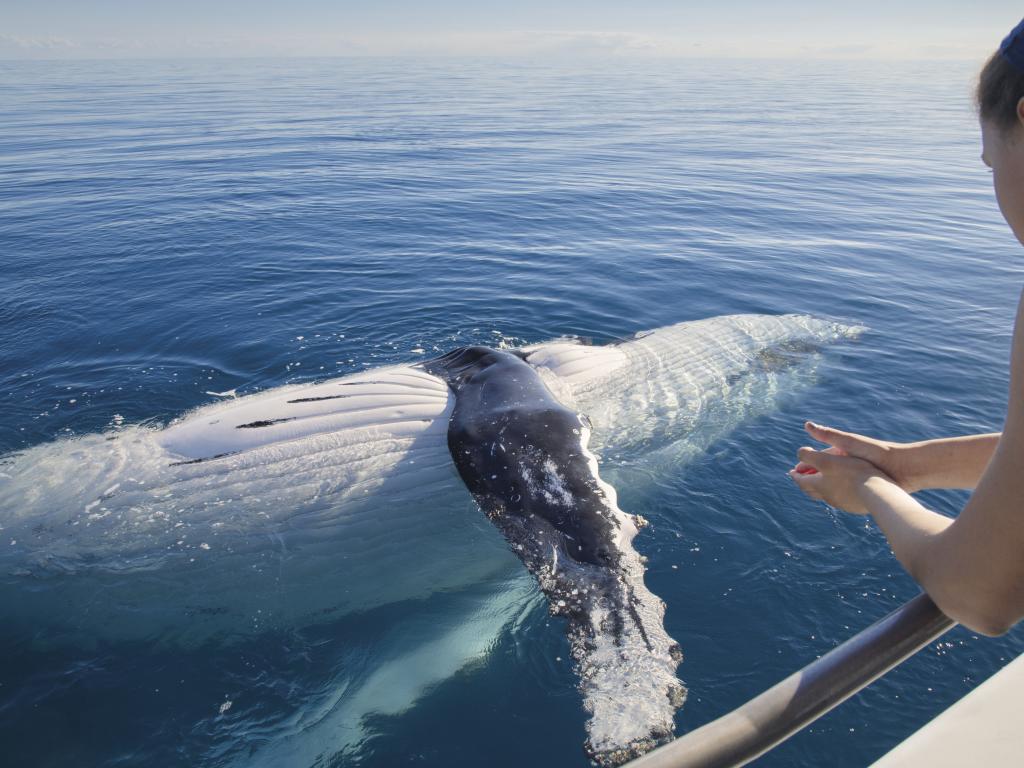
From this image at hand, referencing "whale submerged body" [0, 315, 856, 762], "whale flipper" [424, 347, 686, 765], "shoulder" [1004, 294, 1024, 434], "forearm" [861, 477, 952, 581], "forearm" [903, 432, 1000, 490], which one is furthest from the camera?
"whale submerged body" [0, 315, 856, 762]

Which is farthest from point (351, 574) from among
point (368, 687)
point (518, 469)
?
point (518, 469)

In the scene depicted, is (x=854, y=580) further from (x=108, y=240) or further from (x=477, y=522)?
(x=108, y=240)

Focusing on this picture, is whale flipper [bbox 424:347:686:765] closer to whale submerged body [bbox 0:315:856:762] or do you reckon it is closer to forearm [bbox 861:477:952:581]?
whale submerged body [bbox 0:315:856:762]

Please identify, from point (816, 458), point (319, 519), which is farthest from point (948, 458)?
point (319, 519)

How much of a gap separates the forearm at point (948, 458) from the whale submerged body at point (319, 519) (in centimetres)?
252

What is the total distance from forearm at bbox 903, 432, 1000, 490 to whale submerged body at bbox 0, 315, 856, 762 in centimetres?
252

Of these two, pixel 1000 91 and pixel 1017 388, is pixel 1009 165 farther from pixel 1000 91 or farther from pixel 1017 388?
pixel 1017 388

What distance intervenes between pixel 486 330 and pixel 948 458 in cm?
1003

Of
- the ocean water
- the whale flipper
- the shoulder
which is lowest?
the ocean water

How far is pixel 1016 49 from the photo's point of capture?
1.78 meters

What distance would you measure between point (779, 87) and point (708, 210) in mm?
71400

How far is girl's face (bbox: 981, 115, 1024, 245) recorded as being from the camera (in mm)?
1838

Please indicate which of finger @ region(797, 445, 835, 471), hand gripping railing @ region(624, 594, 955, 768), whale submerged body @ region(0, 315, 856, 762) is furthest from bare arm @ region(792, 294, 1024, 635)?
whale submerged body @ region(0, 315, 856, 762)

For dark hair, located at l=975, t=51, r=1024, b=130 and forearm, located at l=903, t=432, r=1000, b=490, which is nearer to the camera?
dark hair, located at l=975, t=51, r=1024, b=130
